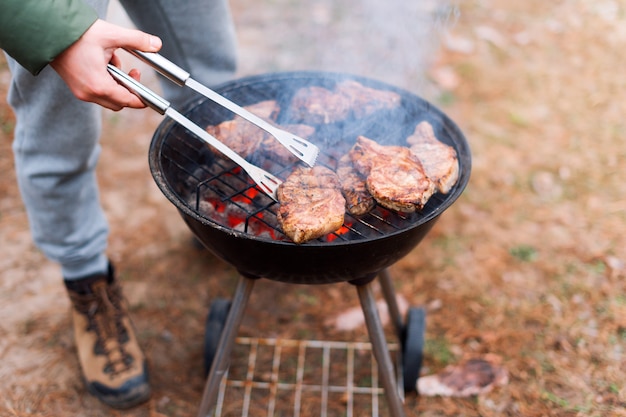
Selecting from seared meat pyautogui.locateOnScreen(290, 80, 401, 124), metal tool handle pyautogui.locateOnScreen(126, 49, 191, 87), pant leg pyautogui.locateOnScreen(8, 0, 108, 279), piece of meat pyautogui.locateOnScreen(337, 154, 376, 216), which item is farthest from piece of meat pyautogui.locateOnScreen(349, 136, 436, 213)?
pant leg pyautogui.locateOnScreen(8, 0, 108, 279)

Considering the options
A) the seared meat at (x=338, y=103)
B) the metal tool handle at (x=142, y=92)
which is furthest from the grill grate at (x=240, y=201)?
the metal tool handle at (x=142, y=92)

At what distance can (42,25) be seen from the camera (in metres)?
1.53

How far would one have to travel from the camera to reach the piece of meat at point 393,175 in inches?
72.4

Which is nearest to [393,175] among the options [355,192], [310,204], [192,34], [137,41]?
[355,192]

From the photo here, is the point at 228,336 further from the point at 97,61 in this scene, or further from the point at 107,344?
the point at 97,61

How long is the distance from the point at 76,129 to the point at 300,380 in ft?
5.28

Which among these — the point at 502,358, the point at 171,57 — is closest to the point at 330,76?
the point at 171,57

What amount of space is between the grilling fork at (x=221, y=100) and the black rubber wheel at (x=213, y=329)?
113 centimetres

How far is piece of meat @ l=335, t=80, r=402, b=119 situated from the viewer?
2.26 m

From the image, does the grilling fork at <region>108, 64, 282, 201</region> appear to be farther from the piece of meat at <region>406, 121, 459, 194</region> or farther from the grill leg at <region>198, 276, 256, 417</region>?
the piece of meat at <region>406, 121, 459, 194</region>

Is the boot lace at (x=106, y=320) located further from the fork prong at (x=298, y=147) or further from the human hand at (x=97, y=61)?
the fork prong at (x=298, y=147)

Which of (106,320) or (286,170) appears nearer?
(286,170)

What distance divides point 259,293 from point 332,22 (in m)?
3.47

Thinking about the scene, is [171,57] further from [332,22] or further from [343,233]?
[332,22]
